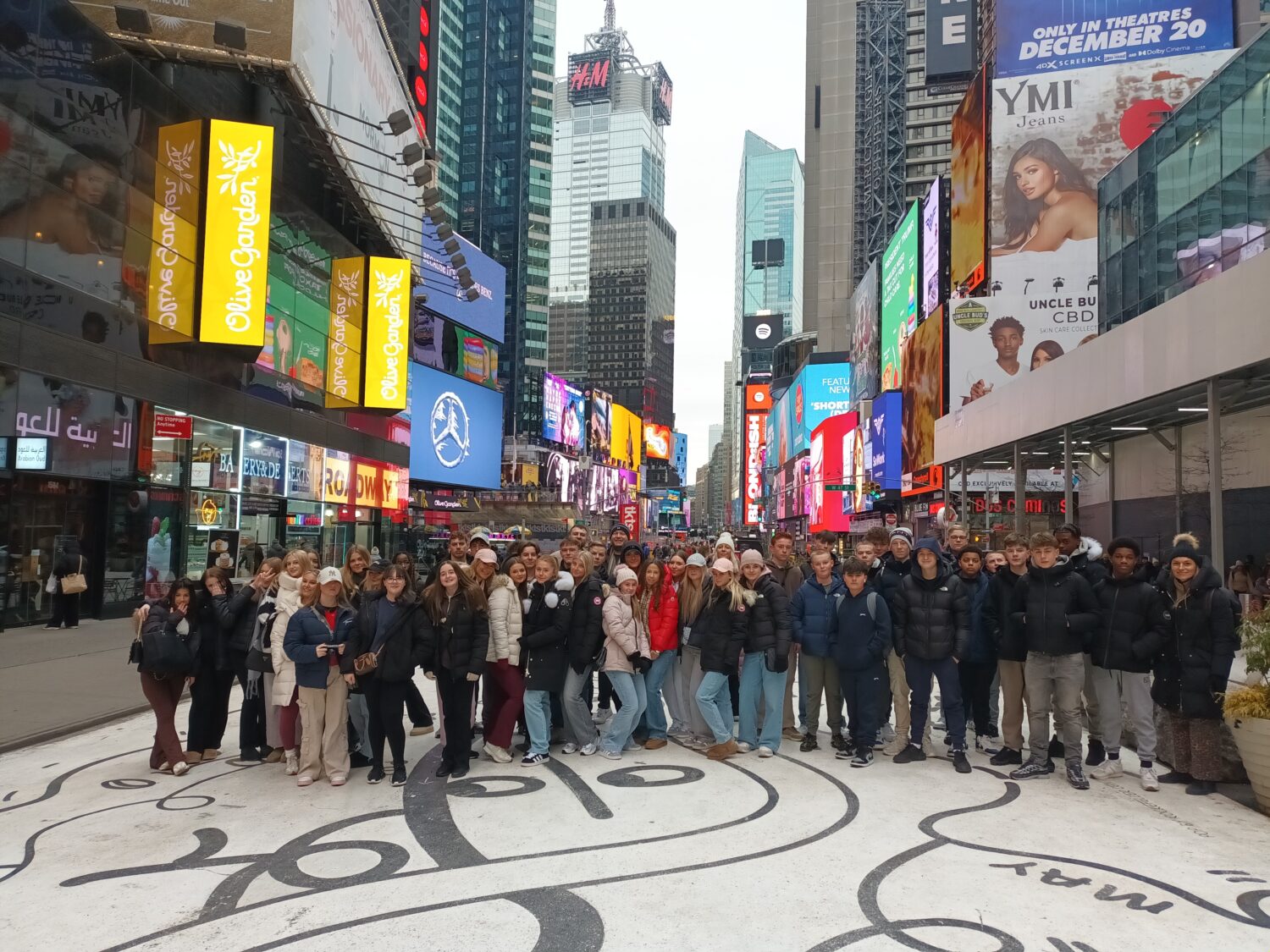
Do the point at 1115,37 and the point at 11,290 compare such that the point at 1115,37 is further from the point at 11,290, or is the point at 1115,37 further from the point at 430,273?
the point at 11,290

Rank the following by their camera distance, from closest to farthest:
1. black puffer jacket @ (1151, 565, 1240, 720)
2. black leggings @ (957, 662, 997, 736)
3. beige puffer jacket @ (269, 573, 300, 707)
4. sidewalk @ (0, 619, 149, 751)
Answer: black puffer jacket @ (1151, 565, 1240, 720) < beige puffer jacket @ (269, 573, 300, 707) < black leggings @ (957, 662, 997, 736) < sidewalk @ (0, 619, 149, 751)

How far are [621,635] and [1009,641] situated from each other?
3374mm

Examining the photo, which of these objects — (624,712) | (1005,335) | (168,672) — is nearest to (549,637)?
(624,712)

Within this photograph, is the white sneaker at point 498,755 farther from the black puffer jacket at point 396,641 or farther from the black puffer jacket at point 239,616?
the black puffer jacket at point 239,616

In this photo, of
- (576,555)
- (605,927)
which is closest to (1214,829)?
(605,927)

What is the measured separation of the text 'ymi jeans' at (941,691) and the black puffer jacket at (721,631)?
1.50 meters

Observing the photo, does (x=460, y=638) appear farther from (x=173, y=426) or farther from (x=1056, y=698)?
(x=173, y=426)

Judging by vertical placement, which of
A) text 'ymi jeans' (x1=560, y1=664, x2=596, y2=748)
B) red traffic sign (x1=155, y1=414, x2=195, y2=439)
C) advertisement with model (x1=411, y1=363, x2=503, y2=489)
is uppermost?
advertisement with model (x1=411, y1=363, x2=503, y2=489)

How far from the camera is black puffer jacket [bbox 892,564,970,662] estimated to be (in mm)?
7375

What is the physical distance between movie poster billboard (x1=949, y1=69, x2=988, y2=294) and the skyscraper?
354 ft

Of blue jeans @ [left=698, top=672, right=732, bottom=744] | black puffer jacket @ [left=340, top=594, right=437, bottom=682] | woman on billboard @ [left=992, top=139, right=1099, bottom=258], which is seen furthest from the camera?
woman on billboard @ [left=992, top=139, right=1099, bottom=258]

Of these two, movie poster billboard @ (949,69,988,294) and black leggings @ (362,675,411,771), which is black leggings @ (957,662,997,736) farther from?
movie poster billboard @ (949,69,988,294)

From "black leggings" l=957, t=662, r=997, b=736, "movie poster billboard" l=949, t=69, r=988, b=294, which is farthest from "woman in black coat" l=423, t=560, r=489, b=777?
"movie poster billboard" l=949, t=69, r=988, b=294

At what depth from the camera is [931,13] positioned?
76.6m
